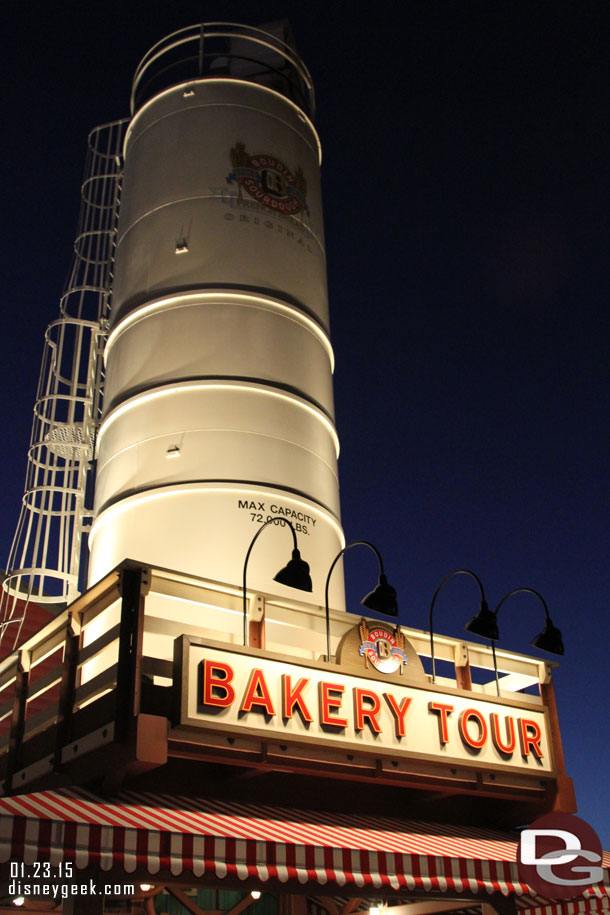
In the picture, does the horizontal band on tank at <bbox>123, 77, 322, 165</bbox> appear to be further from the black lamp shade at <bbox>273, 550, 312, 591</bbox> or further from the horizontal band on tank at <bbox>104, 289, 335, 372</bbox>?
the black lamp shade at <bbox>273, 550, 312, 591</bbox>

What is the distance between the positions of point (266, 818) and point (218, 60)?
1651 cm

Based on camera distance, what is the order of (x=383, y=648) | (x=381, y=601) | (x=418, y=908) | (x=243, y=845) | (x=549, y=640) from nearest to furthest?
1. (x=243, y=845)
2. (x=383, y=648)
3. (x=381, y=601)
4. (x=549, y=640)
5. (x=418, y=908)

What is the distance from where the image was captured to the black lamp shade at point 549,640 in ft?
46.6

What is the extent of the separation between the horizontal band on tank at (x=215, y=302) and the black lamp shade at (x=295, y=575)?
5919 mm

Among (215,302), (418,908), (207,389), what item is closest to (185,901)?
(418,908)

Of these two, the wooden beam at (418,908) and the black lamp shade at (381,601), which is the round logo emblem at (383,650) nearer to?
the black lamp shade at (381,601)

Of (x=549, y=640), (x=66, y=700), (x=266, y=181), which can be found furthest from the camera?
(x=266, y=181)

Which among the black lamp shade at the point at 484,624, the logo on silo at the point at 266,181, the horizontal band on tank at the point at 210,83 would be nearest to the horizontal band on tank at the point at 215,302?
the logo on silo at the point at 266,181

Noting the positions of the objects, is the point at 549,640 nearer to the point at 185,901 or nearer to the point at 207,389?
the point at 207,389

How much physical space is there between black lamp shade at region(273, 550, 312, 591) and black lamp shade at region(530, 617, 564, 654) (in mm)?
4107

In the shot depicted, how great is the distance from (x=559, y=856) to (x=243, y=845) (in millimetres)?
4745

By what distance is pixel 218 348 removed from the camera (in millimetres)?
15914

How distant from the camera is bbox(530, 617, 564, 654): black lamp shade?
46.6 ft

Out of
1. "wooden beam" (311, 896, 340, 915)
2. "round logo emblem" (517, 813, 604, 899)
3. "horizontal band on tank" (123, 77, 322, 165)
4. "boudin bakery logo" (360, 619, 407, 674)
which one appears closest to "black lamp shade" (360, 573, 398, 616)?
"boudin bakery logo" (360, 619, 407, 674)
